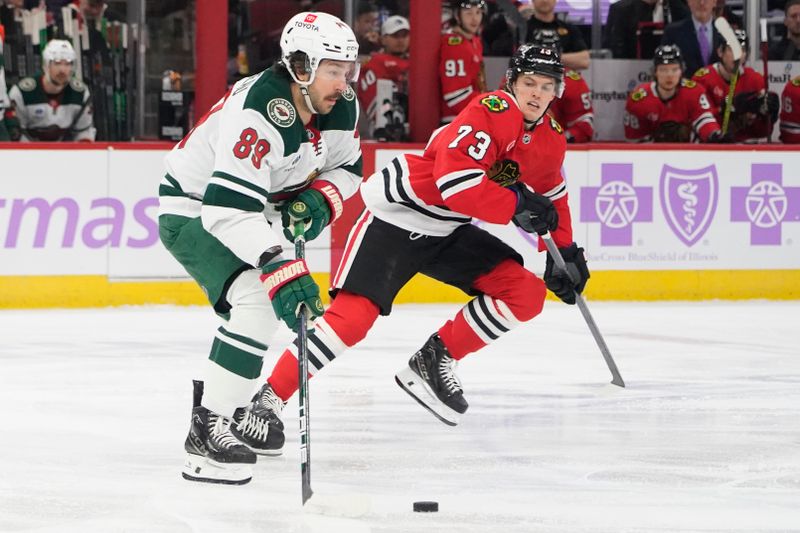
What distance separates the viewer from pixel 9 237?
675 centimetres

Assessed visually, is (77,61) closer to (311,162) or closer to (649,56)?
(649,56)

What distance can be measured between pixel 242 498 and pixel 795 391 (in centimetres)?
243

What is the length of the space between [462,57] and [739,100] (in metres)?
1.77

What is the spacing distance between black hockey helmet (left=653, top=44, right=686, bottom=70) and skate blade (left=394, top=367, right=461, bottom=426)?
421cm

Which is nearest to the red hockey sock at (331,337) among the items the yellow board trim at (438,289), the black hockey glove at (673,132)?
the yellow board trim at (438,289)

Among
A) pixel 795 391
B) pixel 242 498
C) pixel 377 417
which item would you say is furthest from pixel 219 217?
pixel 795 391

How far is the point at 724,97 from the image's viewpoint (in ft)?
26.9

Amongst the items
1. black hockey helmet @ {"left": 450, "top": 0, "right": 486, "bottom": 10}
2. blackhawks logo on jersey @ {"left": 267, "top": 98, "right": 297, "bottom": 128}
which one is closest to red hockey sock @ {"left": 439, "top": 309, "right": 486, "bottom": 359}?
blackhawks logo on jersey @ {"left": 267, "top": 98, "right": 297, "bottom": 128}

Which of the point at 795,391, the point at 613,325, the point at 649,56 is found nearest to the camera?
the point at 795,391

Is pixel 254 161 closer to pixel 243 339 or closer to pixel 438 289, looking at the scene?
pixel 243 339

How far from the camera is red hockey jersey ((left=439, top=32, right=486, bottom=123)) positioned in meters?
7.61

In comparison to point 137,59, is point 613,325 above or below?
below

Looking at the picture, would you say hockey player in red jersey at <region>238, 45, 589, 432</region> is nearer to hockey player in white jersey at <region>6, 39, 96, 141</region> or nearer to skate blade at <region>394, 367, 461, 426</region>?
skate blade at <region>394, 367, 461, 426</region>

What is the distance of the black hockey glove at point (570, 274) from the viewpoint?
448 centimetres
